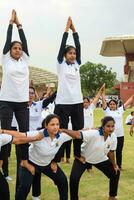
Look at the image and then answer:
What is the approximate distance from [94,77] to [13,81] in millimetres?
65764

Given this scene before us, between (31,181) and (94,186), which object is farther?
(94,186)

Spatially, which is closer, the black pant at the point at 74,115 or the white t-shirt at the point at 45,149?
the white t-shirt at the point at 45,149

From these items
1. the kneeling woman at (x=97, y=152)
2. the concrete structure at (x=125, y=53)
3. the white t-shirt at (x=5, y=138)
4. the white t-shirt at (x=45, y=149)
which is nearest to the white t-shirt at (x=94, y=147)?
the kneeling woman at (x=97, y=152)

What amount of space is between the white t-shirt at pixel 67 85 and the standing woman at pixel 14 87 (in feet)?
1.86

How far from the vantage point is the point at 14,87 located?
6258mm

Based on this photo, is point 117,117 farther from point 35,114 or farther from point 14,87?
point 14,87

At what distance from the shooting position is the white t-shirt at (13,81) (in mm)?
6270

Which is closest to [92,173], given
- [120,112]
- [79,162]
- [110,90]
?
[120,112]

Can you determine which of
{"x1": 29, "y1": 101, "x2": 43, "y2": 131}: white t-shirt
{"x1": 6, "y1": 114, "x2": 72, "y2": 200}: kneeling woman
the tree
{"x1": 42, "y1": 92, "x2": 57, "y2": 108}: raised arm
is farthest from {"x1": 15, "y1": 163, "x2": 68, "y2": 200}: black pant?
the tree

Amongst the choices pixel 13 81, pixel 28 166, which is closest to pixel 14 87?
pixel 13 81

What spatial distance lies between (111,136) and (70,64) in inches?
54.1

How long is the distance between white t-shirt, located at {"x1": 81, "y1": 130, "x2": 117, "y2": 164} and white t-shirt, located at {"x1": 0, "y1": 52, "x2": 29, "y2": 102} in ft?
3.87

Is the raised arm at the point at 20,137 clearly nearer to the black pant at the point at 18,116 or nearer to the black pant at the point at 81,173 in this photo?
the black pant at the point at 18,116

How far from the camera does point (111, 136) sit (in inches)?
265
